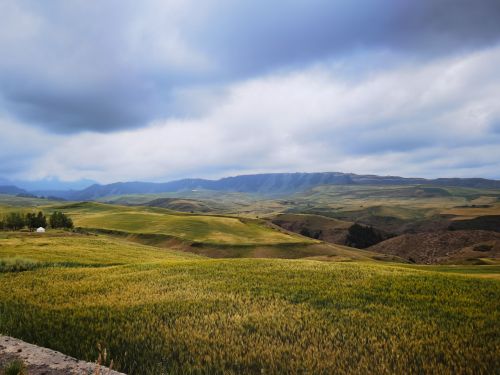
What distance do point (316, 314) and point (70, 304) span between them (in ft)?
31.0

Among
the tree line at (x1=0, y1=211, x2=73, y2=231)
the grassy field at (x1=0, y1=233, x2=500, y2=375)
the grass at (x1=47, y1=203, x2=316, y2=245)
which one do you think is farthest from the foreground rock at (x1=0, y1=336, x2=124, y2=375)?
the tree line at (x1=0, y1=211, x2=73, y2=231)

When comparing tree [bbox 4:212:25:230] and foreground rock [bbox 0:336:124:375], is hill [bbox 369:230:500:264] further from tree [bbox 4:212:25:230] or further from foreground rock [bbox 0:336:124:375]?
tree [bbox 4:212:25:230]

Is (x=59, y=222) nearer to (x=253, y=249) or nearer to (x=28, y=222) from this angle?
(x=28, y=222)

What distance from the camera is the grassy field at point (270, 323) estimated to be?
27.1 feet

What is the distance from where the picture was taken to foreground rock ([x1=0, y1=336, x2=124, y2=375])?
7.25m

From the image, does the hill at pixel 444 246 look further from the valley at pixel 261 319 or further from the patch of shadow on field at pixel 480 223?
the valley at pixel 261 319

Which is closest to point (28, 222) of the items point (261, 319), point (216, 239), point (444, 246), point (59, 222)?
point (59, 222)

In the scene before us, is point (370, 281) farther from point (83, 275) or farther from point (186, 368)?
point (83, 275)

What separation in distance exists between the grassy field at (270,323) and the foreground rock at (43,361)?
0.80m

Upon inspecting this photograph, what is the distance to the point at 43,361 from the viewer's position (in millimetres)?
7797

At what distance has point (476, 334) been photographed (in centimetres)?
976

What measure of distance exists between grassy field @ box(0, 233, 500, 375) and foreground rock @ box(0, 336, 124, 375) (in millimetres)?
796

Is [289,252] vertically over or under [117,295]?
under

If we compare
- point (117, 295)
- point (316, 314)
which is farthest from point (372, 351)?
point (117, 295)
